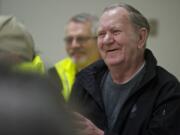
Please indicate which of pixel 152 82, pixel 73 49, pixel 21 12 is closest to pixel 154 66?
pixel 152 82

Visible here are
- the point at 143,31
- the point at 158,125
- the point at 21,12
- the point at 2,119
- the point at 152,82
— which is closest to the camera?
the point at 2,119

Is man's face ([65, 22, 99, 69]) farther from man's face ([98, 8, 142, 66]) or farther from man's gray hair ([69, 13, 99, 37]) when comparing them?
man's face ([98, 8, 142, 66])

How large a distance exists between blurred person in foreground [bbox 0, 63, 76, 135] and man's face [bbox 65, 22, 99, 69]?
192cm

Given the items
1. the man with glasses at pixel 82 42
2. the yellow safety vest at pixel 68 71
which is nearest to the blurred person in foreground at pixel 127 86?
the yellow safety vest at pixel 68 71

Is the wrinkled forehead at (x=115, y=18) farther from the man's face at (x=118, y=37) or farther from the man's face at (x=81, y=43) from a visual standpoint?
the man's face at (x=81, y=43)

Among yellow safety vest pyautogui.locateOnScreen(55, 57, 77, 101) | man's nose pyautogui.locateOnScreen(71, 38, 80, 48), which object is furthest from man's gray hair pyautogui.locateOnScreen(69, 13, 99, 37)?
yellow safety vest pyautogui.locateOnScreen(55, 57, 77, 101)

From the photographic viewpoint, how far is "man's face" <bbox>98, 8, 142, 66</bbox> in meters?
1.60

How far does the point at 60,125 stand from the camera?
33 centimetres

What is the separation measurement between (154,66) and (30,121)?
126cm

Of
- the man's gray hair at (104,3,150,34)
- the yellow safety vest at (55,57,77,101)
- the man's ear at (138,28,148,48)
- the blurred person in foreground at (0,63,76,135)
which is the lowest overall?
the yellow safety vest at (55,57,77,101)

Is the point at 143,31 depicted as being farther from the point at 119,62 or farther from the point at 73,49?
the point at 73,49

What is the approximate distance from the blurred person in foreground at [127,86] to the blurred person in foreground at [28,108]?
3.39ft

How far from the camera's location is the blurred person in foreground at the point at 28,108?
0.32 meters

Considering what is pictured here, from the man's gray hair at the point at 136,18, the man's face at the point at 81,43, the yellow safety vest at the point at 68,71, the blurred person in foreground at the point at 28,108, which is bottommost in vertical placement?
the yellow safety vest at the point at 68,71
